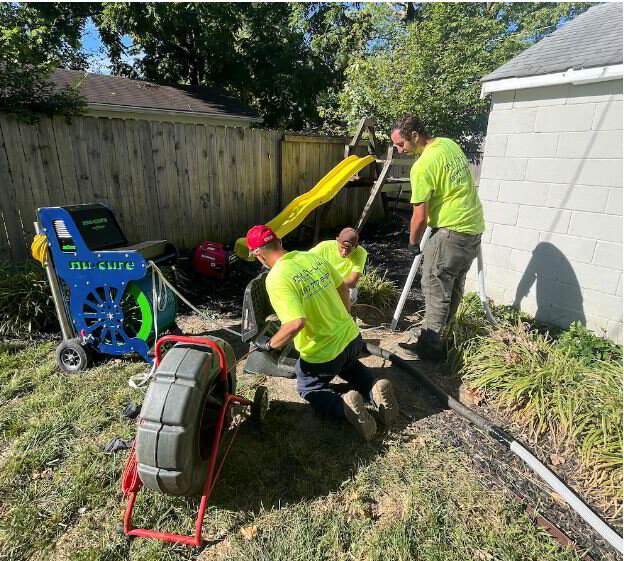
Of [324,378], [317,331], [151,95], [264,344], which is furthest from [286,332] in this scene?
[151,95]

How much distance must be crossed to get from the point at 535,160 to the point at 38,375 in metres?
5.29

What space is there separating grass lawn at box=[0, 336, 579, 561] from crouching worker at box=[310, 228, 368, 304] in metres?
1.44

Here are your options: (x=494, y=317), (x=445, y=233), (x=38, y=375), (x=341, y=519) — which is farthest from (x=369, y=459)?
(x=38, y=375)

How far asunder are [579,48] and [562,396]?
352cm

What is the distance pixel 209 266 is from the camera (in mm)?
5641

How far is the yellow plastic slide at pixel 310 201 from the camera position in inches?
252

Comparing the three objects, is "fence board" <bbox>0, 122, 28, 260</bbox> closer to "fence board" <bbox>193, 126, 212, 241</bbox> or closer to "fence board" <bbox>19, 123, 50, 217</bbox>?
"fence board" <bbox>19, 123, 50, 217</bbox>

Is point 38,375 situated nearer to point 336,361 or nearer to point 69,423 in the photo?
point 69,423

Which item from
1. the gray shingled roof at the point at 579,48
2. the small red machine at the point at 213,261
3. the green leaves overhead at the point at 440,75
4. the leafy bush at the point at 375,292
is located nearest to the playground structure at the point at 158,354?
the leafy bush at the point at 375,292

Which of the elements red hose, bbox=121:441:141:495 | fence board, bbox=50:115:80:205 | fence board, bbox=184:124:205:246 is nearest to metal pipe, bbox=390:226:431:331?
red hose, bbox=121:441:141:495

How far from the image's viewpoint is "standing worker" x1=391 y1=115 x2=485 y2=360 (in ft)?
10.9

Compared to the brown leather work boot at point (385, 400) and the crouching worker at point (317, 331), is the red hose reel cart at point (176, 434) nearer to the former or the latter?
the crouching worker at point (317, 331)

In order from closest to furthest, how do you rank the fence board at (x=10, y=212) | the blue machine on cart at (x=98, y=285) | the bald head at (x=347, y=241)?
the blue machine on cart at (x=98, y=285) < the bald head at (x=347, y=241) < the fence board at (x=10, y=212)

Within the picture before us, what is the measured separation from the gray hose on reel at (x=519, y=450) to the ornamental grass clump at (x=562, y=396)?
0.24 meters
